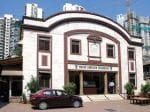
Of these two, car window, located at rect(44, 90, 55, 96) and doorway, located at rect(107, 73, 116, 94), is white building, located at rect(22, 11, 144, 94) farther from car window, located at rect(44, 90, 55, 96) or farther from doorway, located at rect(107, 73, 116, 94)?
car window, located at rect(44, 90, 55, 96)

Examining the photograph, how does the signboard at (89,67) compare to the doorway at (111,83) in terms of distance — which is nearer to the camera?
the signboard at (89,67)

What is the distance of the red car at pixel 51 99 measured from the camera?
22156 mm

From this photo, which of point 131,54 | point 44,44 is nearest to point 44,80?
point 44,44

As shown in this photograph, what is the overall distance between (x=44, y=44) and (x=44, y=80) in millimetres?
3943

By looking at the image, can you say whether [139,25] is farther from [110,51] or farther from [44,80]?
[44,80]

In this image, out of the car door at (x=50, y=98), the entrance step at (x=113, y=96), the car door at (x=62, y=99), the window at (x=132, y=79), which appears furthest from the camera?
the window at (x=132, y=79)

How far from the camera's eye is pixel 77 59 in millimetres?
32375

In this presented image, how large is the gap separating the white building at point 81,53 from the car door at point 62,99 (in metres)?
6.58

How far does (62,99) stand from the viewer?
75.8 ft

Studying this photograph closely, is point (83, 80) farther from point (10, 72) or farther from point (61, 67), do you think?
point (10, 72)

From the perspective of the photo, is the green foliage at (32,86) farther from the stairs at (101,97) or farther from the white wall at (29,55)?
the stairs at (101,97)

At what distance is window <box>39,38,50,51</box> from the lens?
30.3 meters

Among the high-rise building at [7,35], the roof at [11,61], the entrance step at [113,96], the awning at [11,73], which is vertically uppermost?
the high-rise building at [7,35]

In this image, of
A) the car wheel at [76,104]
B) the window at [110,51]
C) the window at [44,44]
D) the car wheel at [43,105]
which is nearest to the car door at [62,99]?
the car wheel at [76,104]
